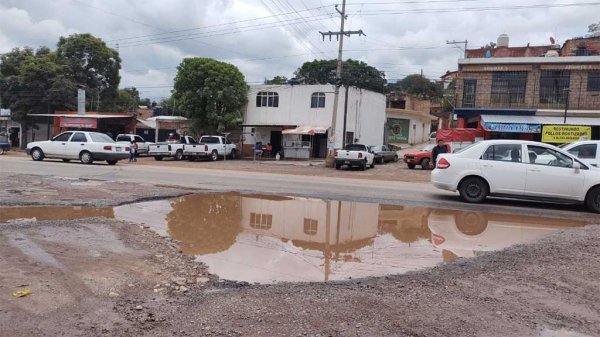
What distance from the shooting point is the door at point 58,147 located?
22516 mm

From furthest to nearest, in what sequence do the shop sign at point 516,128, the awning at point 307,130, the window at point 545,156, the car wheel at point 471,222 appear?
the awning at point 307,130, the shop sign at point 516,128, the window at point 545,156, the car wheel at point 471,222

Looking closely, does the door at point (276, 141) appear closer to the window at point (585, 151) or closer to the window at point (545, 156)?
the window at point (585, 151)

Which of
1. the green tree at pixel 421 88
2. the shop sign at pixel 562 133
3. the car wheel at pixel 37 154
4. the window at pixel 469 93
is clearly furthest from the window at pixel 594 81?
the green tree at pixel 421 88

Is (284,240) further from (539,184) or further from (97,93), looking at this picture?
(97,93)

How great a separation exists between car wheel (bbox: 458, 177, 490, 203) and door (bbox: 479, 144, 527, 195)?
19cm

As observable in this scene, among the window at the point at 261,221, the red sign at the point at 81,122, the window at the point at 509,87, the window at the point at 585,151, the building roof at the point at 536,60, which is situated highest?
the building roof at the point at 536,60

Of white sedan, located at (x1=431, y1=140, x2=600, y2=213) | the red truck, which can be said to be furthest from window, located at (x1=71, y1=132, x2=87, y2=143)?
the red truck

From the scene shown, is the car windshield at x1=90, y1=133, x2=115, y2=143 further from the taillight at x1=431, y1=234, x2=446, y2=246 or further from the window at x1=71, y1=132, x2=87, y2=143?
the taillight at x1=431, y1=234, x2=446, y2=246

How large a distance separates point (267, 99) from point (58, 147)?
818 inches

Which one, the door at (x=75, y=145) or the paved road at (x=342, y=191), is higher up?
the door at (x=75, y=145)

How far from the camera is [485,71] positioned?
33312 mm

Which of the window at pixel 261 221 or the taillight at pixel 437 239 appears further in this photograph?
the window at pixel 261 221

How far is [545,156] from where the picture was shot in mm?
11602

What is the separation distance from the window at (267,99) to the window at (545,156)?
30.1 m
